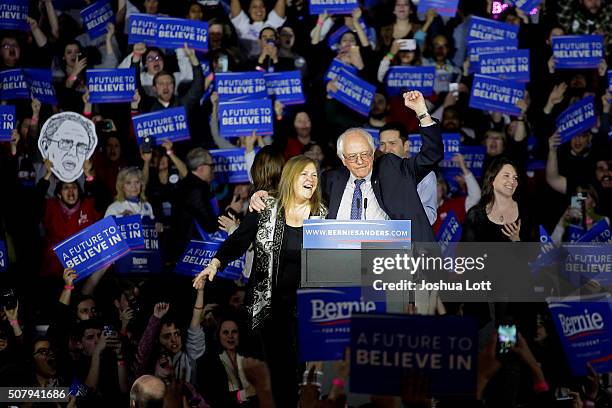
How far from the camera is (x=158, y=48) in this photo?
9.39 meters

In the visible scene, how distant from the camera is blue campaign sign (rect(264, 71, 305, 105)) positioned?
9.12 metres

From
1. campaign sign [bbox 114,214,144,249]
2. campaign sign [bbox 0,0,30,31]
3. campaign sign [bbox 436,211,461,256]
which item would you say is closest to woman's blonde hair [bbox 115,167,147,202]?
campaign sign [bbox 114,214,144,249]

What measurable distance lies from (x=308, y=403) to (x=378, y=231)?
32.0 inches

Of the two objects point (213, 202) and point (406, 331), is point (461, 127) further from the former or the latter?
point (406, 331)

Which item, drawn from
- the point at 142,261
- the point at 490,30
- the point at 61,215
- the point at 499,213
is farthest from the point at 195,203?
the point at 490,30

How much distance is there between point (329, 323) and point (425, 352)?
65 centimetres

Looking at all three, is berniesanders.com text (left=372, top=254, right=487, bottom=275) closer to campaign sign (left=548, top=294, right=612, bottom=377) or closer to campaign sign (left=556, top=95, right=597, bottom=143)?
campaign sign (left=548, top=294, right=612, bottom=377)

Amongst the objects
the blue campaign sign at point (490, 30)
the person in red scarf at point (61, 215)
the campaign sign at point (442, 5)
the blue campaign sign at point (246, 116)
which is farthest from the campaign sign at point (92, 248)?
the blue campaign sign at point (490, 30)

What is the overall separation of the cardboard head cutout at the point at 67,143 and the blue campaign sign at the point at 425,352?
170 inches

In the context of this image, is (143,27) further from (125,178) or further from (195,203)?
(195,203)

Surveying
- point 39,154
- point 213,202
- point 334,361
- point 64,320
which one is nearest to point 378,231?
point 334,361

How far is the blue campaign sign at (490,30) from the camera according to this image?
31.6ft

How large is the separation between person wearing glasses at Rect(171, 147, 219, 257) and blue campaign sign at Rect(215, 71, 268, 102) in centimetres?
60

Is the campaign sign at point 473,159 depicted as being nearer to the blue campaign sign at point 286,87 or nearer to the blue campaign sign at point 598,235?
the blue campaign sign at point 286,87
